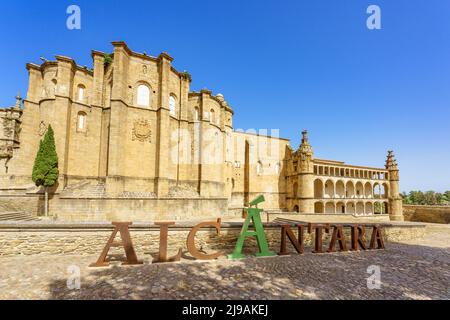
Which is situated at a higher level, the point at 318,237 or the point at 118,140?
the point at 118,140

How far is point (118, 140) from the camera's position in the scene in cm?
1766

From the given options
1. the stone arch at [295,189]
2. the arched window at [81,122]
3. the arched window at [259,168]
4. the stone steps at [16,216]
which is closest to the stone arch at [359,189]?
the stone arch at [295,189]

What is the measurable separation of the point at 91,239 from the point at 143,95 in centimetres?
1507

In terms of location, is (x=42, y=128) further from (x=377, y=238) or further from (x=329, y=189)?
(x=329, y=189)

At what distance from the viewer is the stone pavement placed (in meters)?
5.50

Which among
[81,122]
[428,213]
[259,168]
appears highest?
[81,122]

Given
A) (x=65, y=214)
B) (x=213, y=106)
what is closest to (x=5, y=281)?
(x=65, y=214)

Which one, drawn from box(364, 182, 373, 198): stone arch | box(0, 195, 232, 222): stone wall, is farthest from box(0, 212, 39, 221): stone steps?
box(364, 182, 373, 198): stone arch

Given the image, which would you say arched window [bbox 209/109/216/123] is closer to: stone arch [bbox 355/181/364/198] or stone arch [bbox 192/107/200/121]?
stone arch [bbox 192/107/200/121]

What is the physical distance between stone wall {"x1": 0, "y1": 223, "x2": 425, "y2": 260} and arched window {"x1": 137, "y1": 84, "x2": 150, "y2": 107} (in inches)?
554

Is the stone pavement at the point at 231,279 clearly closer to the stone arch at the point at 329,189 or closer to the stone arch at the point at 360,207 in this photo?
the stone arch at the point at 329,189

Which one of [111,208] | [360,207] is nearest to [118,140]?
[111,208]

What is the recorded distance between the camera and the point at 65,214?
1476cm
